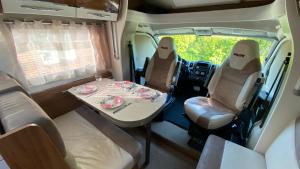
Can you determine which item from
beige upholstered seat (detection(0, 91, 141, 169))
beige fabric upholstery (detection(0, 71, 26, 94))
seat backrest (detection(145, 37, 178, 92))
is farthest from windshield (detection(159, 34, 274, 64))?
beige fabric upholstery (detection(0, 71, 26, 94))

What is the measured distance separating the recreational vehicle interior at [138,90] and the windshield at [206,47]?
0.03 m

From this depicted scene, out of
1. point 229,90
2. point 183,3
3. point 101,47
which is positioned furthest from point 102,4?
point 229,90

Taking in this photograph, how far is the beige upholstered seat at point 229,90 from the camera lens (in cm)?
158

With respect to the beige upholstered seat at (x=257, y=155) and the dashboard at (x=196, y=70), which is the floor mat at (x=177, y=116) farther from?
the beige upholstered seat at (x=257, y=155)

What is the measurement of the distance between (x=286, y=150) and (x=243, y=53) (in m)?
1.14

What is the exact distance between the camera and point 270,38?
2031mm

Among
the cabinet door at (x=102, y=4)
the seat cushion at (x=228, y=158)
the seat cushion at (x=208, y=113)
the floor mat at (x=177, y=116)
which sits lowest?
the floor mat at (x=177, y=116)

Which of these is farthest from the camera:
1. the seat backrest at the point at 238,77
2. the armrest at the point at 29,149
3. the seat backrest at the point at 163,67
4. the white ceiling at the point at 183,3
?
the seat backrest at the point at 163,67

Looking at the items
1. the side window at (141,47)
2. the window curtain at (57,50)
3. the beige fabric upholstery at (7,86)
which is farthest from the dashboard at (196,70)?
the beige fabric upholstery at (7,86)

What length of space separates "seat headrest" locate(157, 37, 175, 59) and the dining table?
0.83 m

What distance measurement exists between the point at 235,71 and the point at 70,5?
1910mm

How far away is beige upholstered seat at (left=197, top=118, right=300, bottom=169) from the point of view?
2.85 ft

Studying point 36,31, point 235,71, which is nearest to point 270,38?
point 235,71

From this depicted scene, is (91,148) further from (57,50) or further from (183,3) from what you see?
(183,3)
